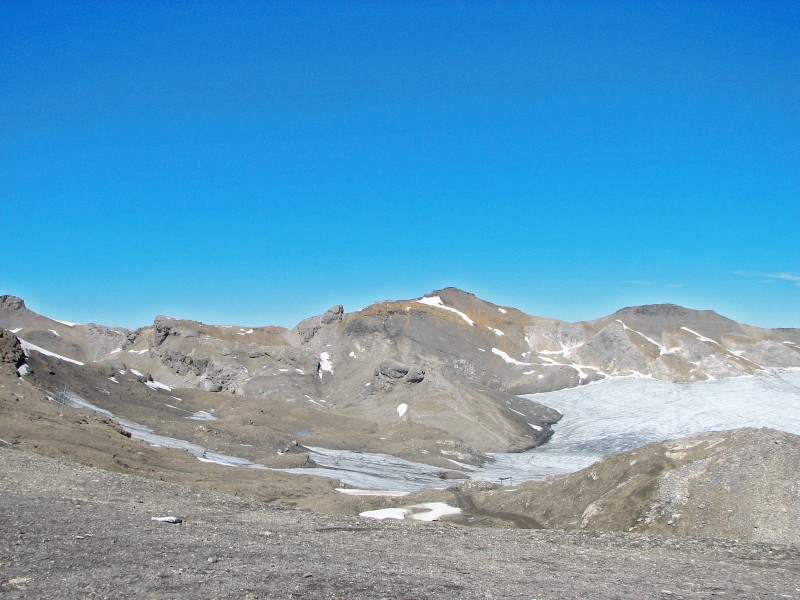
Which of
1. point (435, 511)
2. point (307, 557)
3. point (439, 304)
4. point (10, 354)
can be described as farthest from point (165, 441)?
point (439, 304)

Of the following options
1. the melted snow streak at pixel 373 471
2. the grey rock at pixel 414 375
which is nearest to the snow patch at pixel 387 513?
the melted snow streak at pixel 373 471

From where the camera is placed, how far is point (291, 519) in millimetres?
20781

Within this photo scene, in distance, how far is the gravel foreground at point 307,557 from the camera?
11742 millimetres

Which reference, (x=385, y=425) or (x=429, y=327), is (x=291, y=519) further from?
(x=429, y=327)

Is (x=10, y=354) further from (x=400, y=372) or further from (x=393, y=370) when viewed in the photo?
(x=400, y=372)

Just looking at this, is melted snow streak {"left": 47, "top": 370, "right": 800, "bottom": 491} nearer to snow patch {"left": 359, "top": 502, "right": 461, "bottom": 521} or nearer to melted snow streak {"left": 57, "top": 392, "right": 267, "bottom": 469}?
melted snow streak {"left": 57, "top": 392, "right": 267, "bottom": 469}

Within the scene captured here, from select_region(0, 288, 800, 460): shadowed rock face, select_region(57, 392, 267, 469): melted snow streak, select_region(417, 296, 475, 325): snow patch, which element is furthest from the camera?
select_region(417, 296, 475, 325): snow patch

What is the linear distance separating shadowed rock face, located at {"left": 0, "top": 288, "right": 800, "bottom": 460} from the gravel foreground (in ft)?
265

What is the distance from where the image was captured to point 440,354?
492ft

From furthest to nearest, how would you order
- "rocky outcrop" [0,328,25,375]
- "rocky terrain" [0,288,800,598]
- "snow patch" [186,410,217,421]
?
Result: "snow patch" [186,410,217,421]
"rocky outcrop" [0,328,25,375]
"rocky terrain" [0,288,800,598]

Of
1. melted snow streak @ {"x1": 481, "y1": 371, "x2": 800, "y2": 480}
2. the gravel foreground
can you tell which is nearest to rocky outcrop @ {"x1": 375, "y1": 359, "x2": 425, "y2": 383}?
melted snow streak @ {"x1": 481, "y1": 371, "x2": 800, "y2": 480}

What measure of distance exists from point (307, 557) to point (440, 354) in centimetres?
13602

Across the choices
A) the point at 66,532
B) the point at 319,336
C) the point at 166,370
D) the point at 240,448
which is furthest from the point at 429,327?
the point at 66,532

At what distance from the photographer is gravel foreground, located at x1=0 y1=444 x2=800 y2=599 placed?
11.7m
